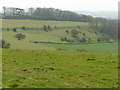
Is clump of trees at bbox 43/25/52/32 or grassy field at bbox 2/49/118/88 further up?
clump of trees at bbox 43/25/52/32

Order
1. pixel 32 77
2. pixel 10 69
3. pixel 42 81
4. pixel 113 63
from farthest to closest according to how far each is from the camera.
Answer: pixel 113 63 → pixel 10 69 → pixel 32 77 → pixel 42 81

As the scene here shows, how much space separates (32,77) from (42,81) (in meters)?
1.31

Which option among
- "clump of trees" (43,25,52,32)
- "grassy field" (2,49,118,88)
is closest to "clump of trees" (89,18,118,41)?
"clump of trees" (43,25,52,32)

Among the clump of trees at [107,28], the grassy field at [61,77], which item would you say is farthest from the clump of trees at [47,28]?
the grassy field at [61,77]

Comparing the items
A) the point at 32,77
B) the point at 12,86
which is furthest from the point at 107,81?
the point at 12,86

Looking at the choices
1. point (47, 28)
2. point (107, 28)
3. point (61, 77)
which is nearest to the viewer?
point (61, 77)

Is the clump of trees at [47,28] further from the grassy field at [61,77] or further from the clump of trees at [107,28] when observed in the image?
the grassy field at [61,77]

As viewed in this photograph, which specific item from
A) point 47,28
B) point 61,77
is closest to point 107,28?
point 47,28

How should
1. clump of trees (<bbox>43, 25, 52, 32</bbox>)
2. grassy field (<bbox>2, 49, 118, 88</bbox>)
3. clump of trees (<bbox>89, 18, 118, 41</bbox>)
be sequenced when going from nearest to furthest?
grassy field (<bbox>2, 49, 118, 88</bbox>) < clump of trees (<bbox>89, 18, 118, 41</bbox>) < clump of trees (<bbox>43, 25, 52, 32</bbox>)

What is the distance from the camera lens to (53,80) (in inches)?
594

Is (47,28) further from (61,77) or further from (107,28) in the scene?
(61,77)

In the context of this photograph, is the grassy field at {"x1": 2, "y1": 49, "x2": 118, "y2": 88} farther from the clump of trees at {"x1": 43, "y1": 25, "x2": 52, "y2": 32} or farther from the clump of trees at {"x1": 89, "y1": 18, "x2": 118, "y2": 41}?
the clump of trees at {"x1": 43, "y1": 25, "x2": 52, "y2": 32}

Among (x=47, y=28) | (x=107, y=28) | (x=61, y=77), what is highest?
(x=107, y=28)

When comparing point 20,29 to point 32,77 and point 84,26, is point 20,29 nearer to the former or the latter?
point 84,26
